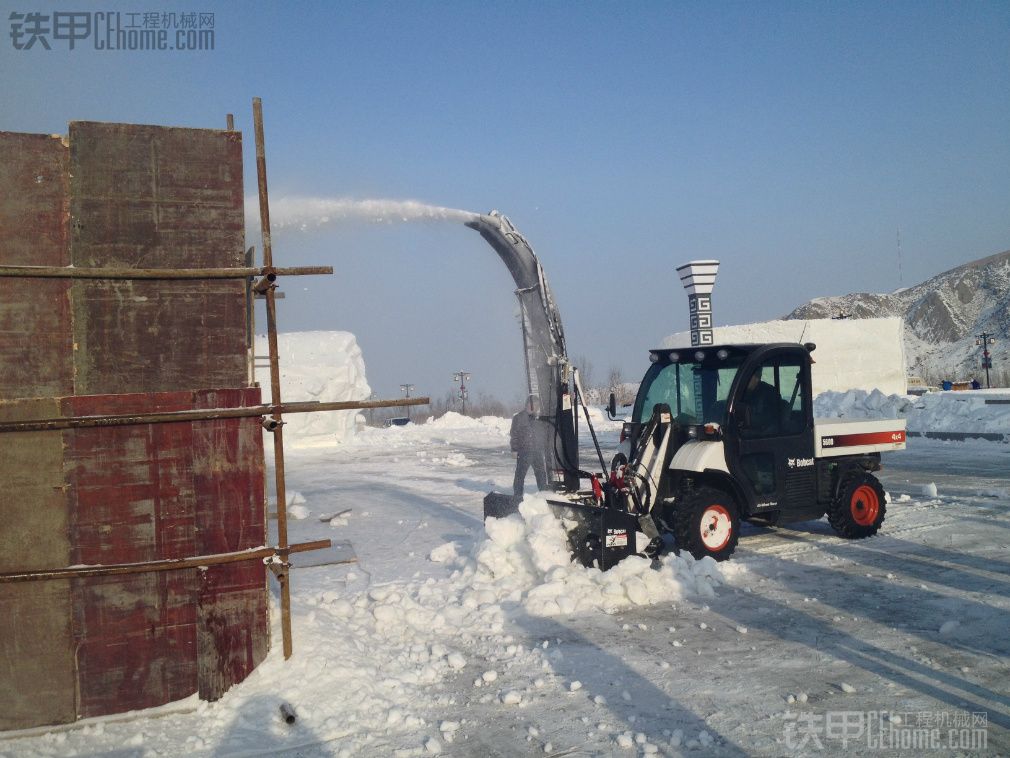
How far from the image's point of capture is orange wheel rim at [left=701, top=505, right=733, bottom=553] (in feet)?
25.3

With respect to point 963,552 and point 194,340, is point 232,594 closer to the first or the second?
point 194,340

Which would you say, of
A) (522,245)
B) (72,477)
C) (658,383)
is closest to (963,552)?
(658,383)

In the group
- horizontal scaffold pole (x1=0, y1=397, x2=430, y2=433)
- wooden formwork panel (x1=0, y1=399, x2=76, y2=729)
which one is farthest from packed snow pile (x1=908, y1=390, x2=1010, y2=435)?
wooden formwork panel (x1=0, y1=399, x2=76, y2=729)

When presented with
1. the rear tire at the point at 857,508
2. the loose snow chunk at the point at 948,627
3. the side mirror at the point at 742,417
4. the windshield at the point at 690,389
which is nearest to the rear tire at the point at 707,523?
the side mirror at the point at 742,417

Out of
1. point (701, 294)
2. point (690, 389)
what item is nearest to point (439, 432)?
point (701, 294)

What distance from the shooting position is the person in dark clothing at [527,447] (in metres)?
8.57

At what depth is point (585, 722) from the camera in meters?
4.28

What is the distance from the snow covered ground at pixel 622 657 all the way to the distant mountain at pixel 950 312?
72.3 m

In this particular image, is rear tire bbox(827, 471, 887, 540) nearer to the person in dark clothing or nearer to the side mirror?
the side mirror

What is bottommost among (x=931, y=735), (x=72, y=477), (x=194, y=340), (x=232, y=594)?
(x=931, y=735)

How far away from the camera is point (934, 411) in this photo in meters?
23.1

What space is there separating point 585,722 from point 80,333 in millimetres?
3696

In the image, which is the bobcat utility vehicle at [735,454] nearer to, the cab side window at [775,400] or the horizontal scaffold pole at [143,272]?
the cab side window at [775,400]

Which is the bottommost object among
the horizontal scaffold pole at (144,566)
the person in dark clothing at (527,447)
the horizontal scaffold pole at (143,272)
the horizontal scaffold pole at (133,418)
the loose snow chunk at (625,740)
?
the loose snow chunk at (625,740)
